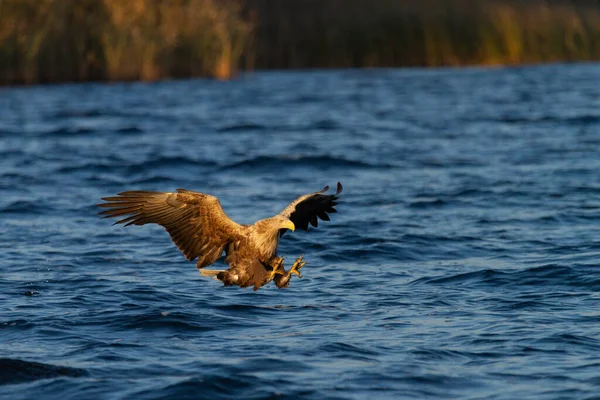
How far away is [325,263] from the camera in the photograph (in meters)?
10.6

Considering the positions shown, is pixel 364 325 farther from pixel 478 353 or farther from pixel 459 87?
pixel 459 87

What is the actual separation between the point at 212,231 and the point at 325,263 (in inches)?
113

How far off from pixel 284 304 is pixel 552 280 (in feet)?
7.83

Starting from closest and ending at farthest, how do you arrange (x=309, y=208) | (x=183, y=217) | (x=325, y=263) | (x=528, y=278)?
(x=183, y=217), (x=309, y=208), (x=528, y=278), (x=325, y=263)

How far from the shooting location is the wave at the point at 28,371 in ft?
22.0

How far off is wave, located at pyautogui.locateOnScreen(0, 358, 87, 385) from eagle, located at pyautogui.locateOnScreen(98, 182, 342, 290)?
1.26 meters

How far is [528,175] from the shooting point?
15.2 m

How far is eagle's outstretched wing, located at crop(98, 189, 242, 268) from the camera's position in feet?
25.6

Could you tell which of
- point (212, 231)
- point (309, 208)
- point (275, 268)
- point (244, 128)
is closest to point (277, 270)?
point (275, 268)

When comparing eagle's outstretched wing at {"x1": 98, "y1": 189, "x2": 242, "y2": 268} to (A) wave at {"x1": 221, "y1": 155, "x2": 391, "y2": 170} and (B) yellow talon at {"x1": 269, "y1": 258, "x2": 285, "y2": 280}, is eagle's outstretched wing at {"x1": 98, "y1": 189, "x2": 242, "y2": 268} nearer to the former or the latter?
(B) yellow talon at {"x1": 269, "y1": 258, "x2": 285, "y2": 280}

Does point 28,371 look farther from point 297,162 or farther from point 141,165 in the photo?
point 297,162

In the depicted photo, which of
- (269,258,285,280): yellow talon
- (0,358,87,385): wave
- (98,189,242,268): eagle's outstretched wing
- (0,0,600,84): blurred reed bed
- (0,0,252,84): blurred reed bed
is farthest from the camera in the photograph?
(0,0,600,84): blurred reed bed

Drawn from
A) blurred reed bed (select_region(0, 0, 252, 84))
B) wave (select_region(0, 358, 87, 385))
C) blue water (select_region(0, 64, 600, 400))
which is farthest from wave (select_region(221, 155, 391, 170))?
blurred reed bed (select_region(0, 0, 252, 84))

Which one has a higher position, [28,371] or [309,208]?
[309,208]
